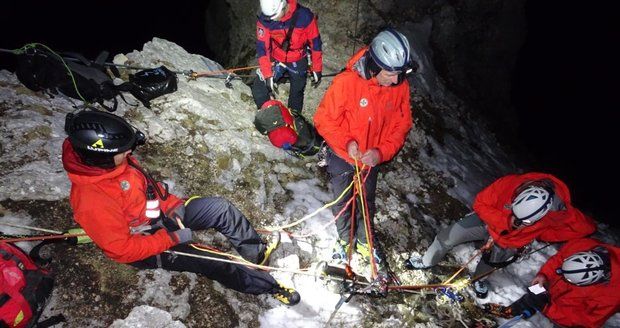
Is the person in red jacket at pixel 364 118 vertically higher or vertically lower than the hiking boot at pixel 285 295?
higher

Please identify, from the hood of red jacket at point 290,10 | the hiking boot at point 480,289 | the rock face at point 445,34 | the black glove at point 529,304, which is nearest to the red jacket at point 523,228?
the black glove at point 529,304

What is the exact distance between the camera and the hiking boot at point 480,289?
210 inches

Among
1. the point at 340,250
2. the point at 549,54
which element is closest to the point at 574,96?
the point at 549,54

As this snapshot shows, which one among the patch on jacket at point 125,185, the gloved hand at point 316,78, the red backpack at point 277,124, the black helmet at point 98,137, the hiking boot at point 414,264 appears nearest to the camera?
the black helmet at point 98,137

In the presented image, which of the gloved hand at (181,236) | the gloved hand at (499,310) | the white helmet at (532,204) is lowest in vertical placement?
the gloved hand at (499,310)

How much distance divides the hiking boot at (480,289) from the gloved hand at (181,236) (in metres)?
4.23

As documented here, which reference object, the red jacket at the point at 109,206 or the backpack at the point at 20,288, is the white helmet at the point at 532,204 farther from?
the backpack at the point at 20,288

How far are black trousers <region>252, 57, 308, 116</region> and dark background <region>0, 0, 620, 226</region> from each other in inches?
499

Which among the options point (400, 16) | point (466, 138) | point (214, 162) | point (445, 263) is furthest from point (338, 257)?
point (400, 16)

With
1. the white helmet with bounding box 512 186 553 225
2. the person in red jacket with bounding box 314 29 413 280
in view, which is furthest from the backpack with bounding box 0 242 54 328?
the white helmet with bounding box 512 186 553 225

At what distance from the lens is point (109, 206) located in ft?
10.7

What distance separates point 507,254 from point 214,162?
4413 millimetres

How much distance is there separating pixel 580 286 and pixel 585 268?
0.33 meters

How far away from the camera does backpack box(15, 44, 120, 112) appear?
490cm
